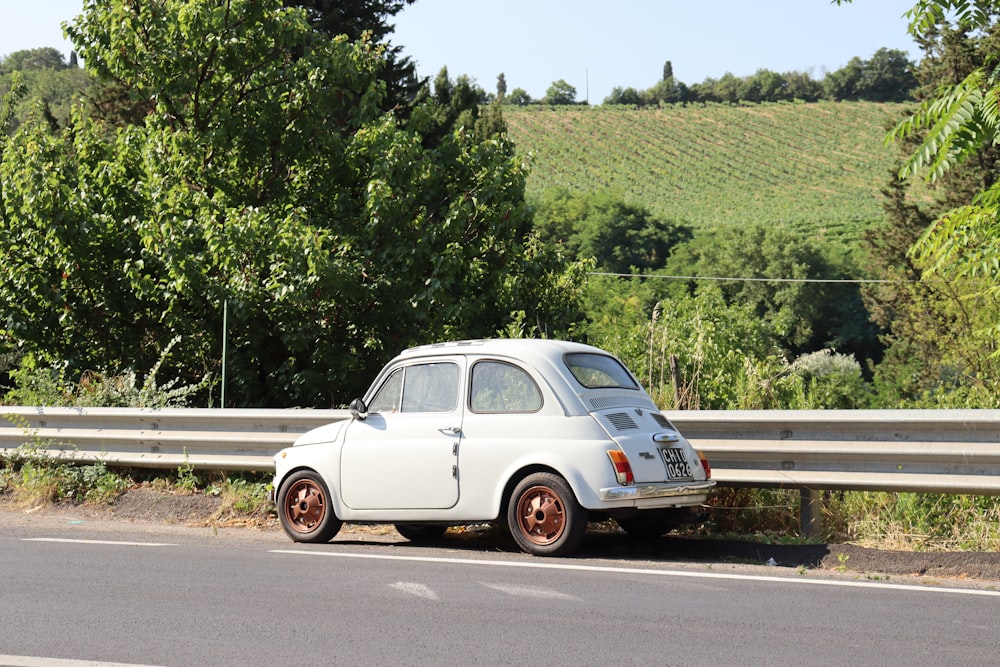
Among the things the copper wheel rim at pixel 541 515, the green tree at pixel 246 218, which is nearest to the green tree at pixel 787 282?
the green tree at pixel 246 218

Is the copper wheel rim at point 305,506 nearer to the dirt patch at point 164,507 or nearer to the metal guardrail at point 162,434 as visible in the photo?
the metal guardrail at point 162,434

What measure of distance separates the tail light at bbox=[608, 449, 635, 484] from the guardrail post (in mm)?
1677

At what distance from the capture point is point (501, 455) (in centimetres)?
879

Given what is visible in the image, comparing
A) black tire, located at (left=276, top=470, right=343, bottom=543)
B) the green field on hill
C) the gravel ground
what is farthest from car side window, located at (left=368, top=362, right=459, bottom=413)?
the green field on hill

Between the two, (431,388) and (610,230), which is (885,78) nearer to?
(610,230)


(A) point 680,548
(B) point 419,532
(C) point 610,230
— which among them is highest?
(C) point 610,230

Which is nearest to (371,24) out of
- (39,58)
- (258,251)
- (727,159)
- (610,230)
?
(258,251)

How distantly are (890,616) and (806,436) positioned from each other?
2.76 metres

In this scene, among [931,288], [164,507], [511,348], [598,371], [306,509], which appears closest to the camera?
[511,348]

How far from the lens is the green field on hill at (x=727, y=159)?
12169cm

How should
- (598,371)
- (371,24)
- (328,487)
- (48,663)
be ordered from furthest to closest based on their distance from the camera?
(371,24)
(328,487)
(598,371)
(48,663)

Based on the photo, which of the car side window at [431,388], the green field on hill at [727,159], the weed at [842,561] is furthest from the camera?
the green field on hill at [727,159]

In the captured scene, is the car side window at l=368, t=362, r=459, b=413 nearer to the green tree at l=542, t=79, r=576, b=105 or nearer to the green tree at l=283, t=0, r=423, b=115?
the green tree at l=283, t=0, r=423, b=115

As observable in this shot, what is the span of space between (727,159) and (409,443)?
132 m
